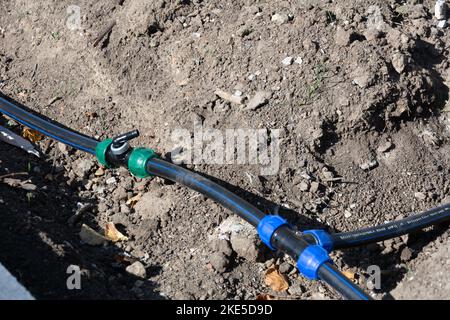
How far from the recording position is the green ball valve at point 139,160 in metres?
A: 3.23

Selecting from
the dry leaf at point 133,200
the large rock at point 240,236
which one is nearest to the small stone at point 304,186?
the large rock at point 240,236

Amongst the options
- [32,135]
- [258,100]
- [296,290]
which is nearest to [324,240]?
[296,290]

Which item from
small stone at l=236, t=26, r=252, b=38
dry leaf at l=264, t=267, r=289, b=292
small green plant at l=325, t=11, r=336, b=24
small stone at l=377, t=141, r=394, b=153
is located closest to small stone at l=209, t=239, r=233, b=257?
dry leaf at l=264, t=267, r=289, b=292

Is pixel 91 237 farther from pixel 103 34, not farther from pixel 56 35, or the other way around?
pixel 56 35

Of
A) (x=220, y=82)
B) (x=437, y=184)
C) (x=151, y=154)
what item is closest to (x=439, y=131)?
(x=437, y=184)

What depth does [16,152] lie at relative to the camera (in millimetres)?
3699

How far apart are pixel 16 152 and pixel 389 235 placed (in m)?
2.02

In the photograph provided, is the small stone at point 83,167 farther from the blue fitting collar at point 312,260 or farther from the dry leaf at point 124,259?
the blue fitting collar at point 312,260

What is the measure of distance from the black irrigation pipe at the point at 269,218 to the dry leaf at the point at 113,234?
0.28 m

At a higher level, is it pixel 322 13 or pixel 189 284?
pixel 322 13

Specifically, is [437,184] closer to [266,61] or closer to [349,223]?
[349,223]

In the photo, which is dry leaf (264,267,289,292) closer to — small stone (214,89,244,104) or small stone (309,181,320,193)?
small stone (309,181,320,193)

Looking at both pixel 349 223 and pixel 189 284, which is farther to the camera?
pixel 349 223

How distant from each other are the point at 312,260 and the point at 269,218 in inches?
10.7
